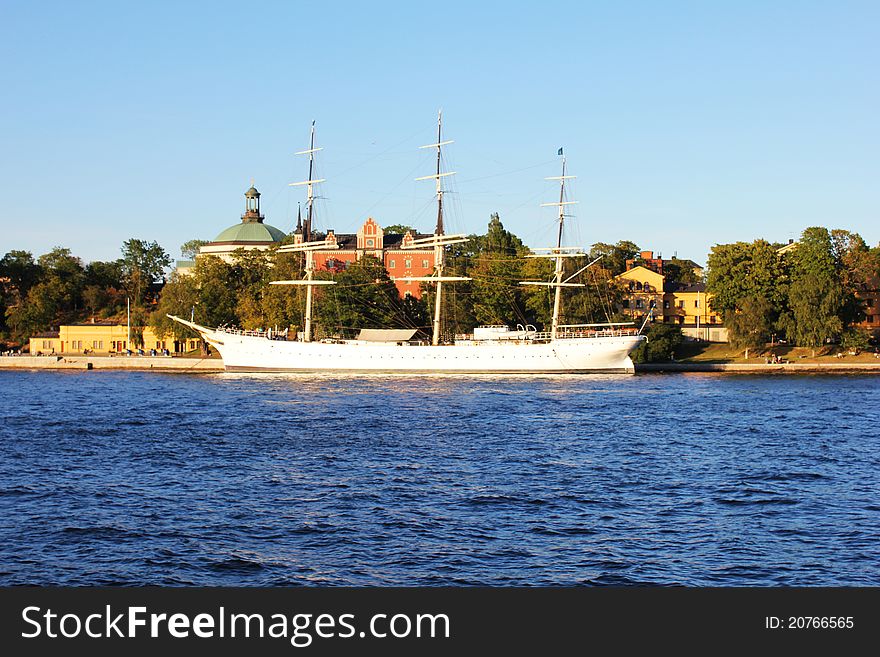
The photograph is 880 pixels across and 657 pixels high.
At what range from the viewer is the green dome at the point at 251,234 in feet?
502

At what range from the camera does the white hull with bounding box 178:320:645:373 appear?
93.2 meters

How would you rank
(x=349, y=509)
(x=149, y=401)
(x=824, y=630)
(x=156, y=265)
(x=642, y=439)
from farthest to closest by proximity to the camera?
1. (x=156, y=265)
2. (x=149, y=401)
3. (x=642, y=439)
4. (x=349, y=509)
5. (x=824, y=630)

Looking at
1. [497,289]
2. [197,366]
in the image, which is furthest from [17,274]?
[497,289]

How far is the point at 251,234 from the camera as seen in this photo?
505 ft

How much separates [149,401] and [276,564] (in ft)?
139

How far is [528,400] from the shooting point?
63906 mm

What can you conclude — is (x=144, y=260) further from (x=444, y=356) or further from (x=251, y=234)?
(x=444, y=356)

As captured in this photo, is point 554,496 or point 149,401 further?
point 149,401

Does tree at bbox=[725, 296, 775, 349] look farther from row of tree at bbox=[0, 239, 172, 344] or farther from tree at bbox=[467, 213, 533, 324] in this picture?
row of tree at bbox=[0, 239, 172, 344]

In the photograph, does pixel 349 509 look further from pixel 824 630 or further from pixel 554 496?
pixel 824 630

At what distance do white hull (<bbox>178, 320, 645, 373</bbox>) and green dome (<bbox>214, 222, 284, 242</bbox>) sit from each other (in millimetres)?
57569

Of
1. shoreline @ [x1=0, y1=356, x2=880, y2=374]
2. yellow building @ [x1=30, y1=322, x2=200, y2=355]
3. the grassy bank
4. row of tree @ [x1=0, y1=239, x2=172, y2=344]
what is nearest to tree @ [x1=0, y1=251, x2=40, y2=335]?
row of tree @ [x1=0, y1=239, x2=172, y2=344]

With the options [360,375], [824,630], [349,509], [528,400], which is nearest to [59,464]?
[349,509]

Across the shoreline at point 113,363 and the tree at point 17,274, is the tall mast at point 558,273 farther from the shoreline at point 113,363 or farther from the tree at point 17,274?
the tree at point 17,274
